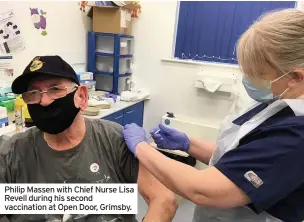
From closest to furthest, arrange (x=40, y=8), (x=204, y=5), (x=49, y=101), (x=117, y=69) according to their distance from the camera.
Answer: (x=49, y=101)
(x=40, y=8)
(x=204, y=5)
(x=117, y=69)

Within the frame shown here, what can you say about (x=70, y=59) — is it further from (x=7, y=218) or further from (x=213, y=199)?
(x=213, y=199)

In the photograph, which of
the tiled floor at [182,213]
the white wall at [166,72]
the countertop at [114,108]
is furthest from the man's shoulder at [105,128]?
the white wall at [166,72]

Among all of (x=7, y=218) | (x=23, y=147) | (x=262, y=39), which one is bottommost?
(x=7, y=218)

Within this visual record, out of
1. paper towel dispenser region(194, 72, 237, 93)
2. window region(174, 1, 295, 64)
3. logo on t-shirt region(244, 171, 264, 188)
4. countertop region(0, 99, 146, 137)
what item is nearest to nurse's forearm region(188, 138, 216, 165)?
logo on t-shirt region(244, 171, 264, 188)

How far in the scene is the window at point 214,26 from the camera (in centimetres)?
309

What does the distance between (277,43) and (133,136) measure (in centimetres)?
72

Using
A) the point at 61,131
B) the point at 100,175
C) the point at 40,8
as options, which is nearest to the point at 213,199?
the point at 100,175

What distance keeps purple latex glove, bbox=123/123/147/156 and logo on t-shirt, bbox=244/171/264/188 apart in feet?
1.66

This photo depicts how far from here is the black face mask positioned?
1234 millimetres

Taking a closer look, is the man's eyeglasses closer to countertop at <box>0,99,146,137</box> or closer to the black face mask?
the black face mask

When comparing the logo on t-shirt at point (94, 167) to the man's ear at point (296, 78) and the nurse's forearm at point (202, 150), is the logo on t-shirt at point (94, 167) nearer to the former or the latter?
the nurse's forearm at point (202, 150)

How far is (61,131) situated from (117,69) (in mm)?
2289

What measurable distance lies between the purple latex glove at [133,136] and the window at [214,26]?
2.27 m

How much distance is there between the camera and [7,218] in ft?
4.38
